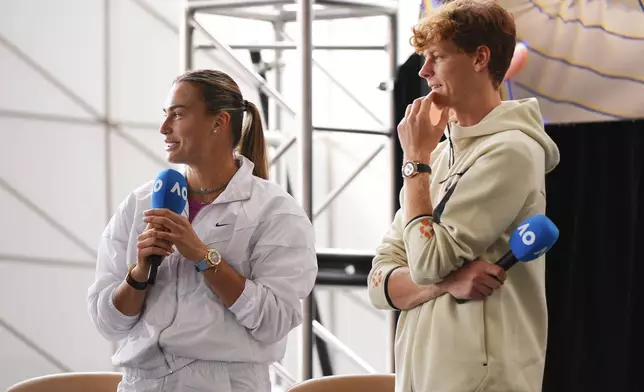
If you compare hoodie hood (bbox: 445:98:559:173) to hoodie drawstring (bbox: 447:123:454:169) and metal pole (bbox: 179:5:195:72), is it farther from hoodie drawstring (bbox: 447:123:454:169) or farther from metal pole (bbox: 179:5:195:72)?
metal pole (bbox: 179:5:195:72)

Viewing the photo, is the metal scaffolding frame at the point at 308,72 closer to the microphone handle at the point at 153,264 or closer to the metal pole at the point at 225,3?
the metal pole at the point at 225,3

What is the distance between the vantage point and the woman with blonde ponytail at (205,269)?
62.5 inches

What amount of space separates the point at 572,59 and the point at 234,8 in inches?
55.0

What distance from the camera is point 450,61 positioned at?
4.39ft

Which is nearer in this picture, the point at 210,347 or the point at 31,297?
the point at 210,347

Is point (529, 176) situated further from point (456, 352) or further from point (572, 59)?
point (572, 59)

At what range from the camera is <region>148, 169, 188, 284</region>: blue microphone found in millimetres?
1581

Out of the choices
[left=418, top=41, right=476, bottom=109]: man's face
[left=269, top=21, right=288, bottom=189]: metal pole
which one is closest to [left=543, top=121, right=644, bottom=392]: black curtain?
[left=418, top=41, right=476, bottom=109]: man's face

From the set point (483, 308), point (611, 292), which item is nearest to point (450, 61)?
point (483, 308)

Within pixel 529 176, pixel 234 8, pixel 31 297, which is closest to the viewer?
pixel 529 176

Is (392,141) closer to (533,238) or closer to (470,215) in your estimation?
(470,215)

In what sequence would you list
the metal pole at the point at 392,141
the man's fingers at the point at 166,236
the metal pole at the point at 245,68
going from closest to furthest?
the man's fingers at the point at 166,236 → the metal pole at the point at 392,141 → the metal pole at the point at 245,68

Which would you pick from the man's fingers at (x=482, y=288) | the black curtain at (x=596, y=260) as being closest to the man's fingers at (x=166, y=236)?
the man's fingers at (x=482, y=288)

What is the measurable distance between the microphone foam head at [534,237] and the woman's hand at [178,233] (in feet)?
2.03
